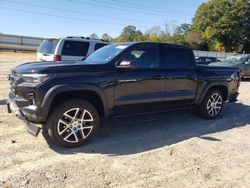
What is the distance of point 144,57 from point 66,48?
5384 millimetres

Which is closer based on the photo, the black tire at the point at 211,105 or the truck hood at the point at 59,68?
the truck hood at the point at 59,68

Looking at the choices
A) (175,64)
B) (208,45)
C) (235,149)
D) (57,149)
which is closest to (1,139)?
(57,149)

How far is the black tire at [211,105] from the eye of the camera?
662cm

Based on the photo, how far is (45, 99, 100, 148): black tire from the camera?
4402 mm

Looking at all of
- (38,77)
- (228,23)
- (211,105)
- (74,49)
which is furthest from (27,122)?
(228,23)

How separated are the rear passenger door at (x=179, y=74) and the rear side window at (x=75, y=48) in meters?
5.18

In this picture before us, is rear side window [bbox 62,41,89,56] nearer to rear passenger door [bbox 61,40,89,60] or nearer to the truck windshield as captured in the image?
rear passenger door [bbox 61,40,89,60]

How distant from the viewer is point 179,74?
5898mm

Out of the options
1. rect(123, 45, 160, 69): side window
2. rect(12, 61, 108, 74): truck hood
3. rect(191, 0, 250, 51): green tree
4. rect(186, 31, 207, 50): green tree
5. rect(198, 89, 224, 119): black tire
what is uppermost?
rect(191, 0, 250, 51): green tree

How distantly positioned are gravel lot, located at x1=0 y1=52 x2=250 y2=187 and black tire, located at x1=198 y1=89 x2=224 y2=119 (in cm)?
62

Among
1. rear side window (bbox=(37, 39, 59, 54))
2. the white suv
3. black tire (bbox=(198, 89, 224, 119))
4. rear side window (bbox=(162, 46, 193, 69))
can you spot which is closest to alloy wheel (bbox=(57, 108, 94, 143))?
rear side window (bbox=(162, 46, 193, 69))

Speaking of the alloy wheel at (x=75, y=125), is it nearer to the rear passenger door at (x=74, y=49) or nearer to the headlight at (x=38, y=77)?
the headlight at (x=38, y=77)

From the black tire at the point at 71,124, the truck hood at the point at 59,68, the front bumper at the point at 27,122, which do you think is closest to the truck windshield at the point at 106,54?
the truck hood at the point at 59,68

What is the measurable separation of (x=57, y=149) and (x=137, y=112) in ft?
5.57
